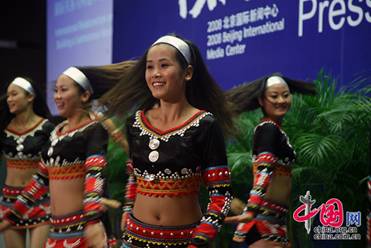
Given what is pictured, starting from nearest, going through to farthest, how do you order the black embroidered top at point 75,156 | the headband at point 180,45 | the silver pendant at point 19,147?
1. the headband at point 180,45
2. the black embroidered top at point 75,156
3. the silver pendant at point 19,147

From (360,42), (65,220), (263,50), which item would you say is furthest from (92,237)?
(263,50)

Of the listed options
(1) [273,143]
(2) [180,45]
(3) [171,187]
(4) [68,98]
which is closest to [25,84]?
(4) [68,98]

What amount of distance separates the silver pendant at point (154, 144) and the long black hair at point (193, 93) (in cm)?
38

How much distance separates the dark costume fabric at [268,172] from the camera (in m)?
5.29

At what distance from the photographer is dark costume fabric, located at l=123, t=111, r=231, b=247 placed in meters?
3.77

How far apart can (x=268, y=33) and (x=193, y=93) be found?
3.83 m

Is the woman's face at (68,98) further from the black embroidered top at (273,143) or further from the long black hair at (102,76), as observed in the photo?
the black embroidered top at (273,143)

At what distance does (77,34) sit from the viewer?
11250 mm

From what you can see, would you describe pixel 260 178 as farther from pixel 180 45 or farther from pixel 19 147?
pixel 19 147

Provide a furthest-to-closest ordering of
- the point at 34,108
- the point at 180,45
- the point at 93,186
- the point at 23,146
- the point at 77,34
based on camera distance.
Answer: the point at 77,34
the point at 34,108
the point at 23,146
the point at 93,186
the point at 180,45

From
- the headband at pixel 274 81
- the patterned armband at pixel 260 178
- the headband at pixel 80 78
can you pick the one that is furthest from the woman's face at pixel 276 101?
the headband at pixel 80 78

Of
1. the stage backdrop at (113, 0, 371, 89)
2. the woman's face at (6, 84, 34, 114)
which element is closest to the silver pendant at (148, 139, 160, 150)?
the woman's face at (6, 84, 34, 114)

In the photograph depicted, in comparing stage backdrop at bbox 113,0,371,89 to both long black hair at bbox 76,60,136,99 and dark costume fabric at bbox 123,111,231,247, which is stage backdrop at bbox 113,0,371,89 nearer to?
long black hair at bbox 76,60,136,99

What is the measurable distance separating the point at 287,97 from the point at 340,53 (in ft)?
4.63
